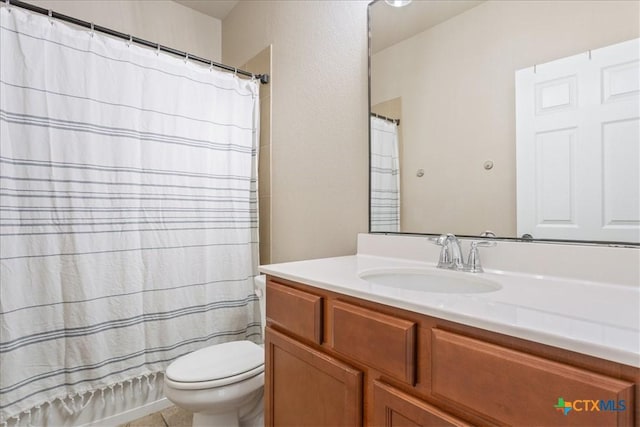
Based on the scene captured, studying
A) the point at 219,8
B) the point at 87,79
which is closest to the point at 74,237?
the point at 87,79

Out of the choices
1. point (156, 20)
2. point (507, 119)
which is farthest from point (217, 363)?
point (156, 20)

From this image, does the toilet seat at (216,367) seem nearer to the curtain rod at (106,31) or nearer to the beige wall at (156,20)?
the curtain rod at (106,31)

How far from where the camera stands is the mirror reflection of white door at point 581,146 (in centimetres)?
84

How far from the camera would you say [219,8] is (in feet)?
7.84

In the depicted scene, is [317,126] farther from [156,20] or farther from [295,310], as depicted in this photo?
[156,20]

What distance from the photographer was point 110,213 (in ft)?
4.97

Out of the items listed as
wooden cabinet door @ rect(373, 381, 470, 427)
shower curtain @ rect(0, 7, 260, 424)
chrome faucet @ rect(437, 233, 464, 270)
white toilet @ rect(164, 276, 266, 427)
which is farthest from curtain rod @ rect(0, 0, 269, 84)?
wooden cabinet door @ rect(373, 381, 470, 427)

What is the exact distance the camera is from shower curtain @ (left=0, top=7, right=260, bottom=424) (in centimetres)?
133

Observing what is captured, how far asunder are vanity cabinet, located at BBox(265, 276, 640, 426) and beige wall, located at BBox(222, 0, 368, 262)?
577 millimetres

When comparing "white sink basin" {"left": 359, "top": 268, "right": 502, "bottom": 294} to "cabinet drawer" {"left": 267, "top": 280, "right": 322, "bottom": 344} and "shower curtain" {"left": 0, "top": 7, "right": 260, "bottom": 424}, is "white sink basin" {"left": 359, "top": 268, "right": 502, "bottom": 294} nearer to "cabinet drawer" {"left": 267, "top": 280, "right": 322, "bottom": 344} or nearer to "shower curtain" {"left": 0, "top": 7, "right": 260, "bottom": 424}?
"cabinet drawer" {"left": 267, "top": 280, "right": 322, "bottom": 344}

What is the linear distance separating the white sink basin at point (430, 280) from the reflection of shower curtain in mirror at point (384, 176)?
29cm

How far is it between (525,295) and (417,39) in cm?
106

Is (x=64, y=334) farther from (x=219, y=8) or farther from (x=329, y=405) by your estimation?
(x=219, y=8)

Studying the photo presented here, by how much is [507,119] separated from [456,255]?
48 centimetres
